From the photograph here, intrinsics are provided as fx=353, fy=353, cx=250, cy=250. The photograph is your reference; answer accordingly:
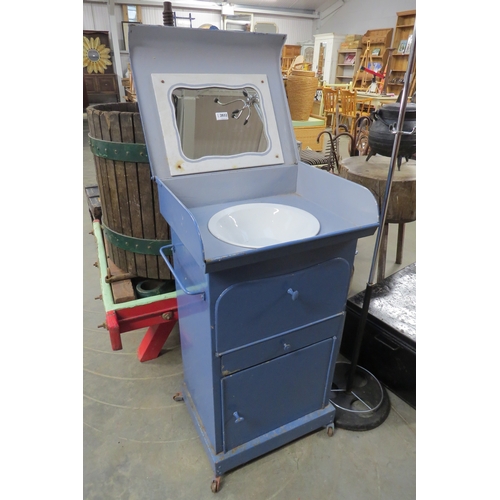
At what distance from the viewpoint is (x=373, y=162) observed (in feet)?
7.88

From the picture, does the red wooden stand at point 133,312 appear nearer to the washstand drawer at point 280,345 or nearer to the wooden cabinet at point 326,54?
the washstand drawer at point 280,345

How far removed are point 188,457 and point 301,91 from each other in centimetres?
363

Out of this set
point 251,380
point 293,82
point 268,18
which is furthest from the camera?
point 268,18

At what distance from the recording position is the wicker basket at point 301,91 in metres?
3.81

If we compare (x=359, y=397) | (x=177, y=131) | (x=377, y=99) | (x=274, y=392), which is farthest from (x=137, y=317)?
(x=377, y=99)

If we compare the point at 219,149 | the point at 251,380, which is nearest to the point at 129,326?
the point at 251,380

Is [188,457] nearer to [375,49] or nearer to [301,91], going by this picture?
[301,91]

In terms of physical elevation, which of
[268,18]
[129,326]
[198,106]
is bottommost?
[129,326]

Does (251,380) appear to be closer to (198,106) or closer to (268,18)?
(198,106)

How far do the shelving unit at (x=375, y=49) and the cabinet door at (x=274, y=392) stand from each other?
10147 millimetres

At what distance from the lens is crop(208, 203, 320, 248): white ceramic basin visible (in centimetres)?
122

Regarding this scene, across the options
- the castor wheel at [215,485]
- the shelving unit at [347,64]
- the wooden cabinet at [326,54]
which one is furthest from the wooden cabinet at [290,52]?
the castor wheel at [215,485]

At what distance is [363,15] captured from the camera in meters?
11.1

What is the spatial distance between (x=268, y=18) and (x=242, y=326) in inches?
567
